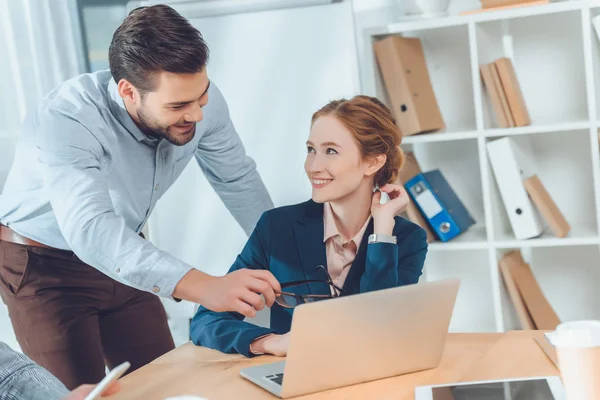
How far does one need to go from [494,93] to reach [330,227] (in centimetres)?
117

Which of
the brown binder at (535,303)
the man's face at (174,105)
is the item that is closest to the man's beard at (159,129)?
the man's face at (174,105)

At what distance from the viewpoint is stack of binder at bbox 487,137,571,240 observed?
2881 mm

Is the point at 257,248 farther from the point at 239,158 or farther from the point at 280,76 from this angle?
the point at 280,76

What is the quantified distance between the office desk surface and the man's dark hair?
731 millimetres

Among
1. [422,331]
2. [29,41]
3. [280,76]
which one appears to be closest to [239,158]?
[280,76]

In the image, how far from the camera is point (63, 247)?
2.26 metres

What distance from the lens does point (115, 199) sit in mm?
2230

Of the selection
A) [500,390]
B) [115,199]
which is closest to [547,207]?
[115,199]

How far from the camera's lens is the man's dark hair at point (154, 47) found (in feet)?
6.46

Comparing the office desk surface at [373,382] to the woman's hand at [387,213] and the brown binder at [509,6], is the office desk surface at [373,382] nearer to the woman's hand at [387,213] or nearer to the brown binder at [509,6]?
the woman's hand at [387,213]

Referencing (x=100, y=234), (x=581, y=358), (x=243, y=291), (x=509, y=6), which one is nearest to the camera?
(x=581, y=358)

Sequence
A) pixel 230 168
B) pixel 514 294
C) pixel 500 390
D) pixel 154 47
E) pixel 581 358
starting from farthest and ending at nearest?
pixel 514 294
pixel 230 168
pixel 154 47
pixel 500 390
pixel 581 358

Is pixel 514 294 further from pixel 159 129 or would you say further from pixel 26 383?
pixel 26 383

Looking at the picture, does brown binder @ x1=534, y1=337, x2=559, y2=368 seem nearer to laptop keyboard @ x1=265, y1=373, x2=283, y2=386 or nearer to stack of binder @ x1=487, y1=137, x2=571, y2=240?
laptop keyboard @ x1=265, y1=373, x2=283, y2=386
